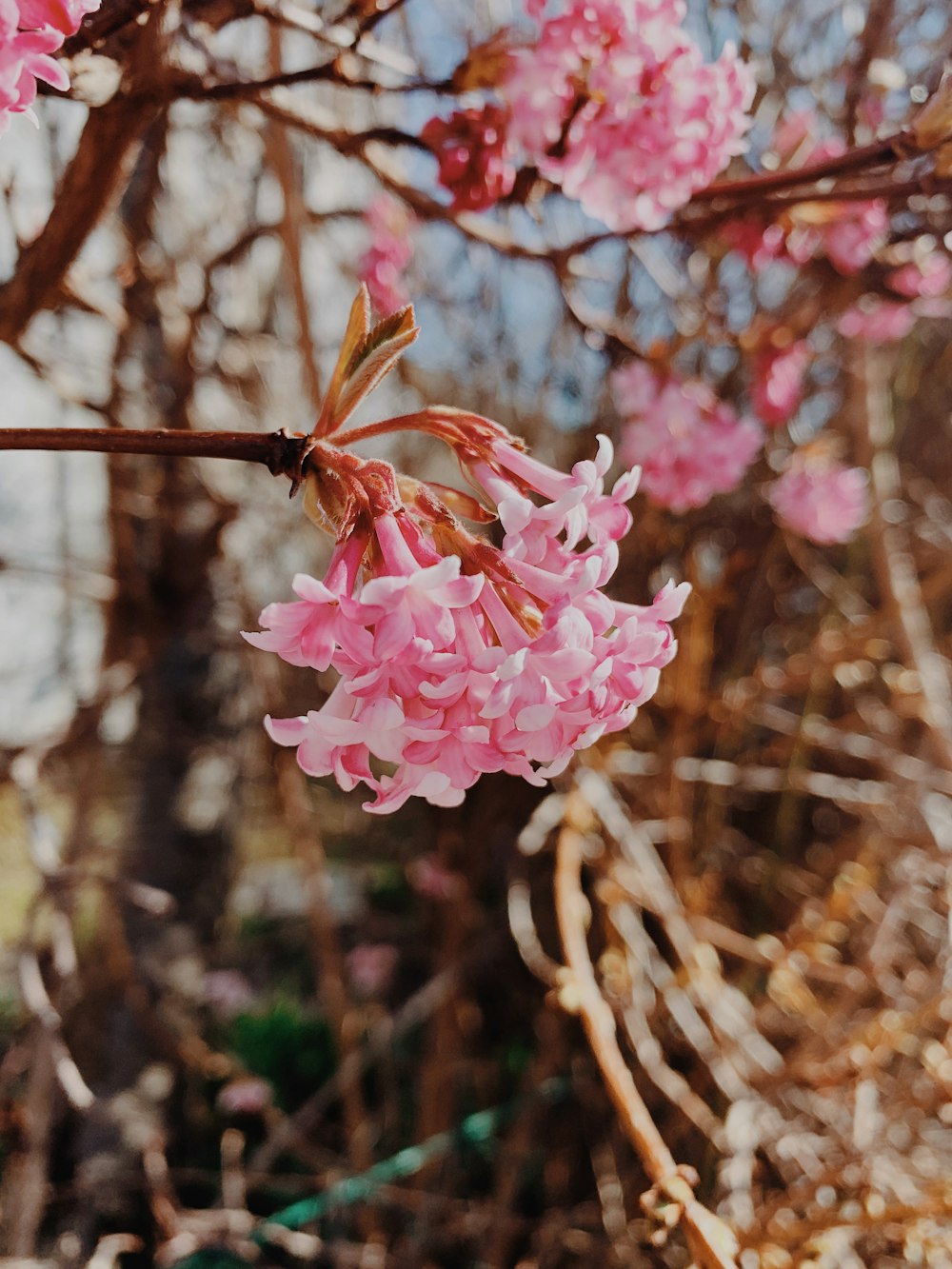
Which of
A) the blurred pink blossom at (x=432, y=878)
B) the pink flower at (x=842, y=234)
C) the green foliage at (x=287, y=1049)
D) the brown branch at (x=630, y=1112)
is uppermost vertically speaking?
the pink flower at (x=842, y=234)

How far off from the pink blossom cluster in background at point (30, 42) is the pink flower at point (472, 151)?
0.63 m

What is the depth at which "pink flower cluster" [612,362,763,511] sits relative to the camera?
66.8 inches

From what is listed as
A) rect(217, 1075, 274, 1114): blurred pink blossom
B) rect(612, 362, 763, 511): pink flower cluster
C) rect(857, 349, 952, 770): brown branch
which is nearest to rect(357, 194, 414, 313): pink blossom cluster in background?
rect(612, 362, 763, 511): pink flower cluster

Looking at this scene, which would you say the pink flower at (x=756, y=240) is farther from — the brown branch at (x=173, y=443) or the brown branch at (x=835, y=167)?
the brown branch at (x=173, y=443)

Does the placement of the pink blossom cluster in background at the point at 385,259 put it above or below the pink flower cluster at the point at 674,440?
above

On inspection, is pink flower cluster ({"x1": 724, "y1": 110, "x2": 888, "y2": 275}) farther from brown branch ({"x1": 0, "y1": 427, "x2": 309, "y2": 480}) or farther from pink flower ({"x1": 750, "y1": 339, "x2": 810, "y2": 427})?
brown branch ({"x1": 0, "y1": 427, "x2": 309, "y2": 480})

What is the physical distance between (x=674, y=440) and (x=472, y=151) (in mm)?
689

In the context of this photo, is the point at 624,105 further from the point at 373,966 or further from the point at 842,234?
the point at 373,966

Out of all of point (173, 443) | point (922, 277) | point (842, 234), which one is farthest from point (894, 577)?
point (173, 443)

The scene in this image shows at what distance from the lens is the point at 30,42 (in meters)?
0.58

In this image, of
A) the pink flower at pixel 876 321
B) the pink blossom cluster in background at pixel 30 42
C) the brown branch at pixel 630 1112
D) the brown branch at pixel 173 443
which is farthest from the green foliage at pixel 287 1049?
the pink blossom cluster in background at pixel 30 42

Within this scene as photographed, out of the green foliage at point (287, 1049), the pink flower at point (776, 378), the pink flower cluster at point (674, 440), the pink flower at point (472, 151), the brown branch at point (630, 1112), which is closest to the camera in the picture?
the brown branch at point (630, 1112)

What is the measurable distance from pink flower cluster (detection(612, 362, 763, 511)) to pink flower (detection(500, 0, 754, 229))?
1.83ft

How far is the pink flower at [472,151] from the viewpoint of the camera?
Answer: 1.15 m
